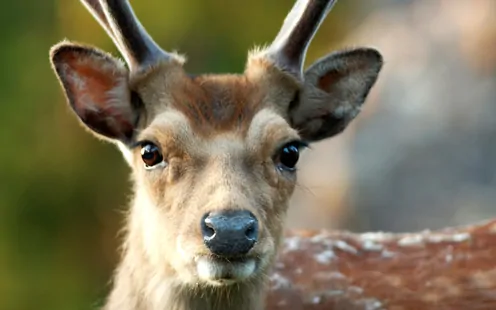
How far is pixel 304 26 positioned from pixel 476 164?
5.50 metres

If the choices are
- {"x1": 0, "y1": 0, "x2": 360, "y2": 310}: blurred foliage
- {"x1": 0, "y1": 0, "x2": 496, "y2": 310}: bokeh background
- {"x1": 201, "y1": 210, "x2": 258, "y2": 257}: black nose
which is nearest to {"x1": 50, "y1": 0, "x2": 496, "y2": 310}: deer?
{"x1": 201, "y1": 210, "x2": 258, "y2": 257}: black nose

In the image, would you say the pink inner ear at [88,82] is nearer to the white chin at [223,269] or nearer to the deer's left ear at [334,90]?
the deer's left ear at [334,90]

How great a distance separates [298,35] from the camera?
5613mm

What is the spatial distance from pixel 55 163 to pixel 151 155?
8637mm

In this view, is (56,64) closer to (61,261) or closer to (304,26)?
(304,26)

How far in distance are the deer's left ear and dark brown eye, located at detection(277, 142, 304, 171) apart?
40 centimetres

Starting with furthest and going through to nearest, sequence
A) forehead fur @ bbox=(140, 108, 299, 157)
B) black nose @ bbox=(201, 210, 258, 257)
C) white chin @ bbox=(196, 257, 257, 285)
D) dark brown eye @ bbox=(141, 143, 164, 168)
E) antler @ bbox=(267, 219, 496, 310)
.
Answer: antler @ bbox=(267, 219, 496, 310)
dark brown eye @ bbox=(141, 143, 164, 168)
forehead fur @ bbox=(140, 108, 299, 157)
white chin @ bbox=(196, 257, 257, 285)
black nose @ bbox=(201, 210, 258, 257)

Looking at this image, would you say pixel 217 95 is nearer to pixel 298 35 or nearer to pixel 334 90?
pixel 298 35

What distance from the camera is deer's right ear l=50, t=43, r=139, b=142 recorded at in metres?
5.56

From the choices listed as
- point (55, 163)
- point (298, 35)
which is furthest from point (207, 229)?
point (55, 163)

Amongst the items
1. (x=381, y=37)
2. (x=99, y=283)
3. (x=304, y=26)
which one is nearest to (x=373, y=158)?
(x=381, y=37)

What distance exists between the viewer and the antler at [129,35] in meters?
5.38

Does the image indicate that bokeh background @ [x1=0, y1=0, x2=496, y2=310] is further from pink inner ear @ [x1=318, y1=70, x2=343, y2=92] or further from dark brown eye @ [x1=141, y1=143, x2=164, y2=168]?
dark brown eye @ [x1=141, y1=143, x2=164, y2=168]

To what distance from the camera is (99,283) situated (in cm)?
1319
